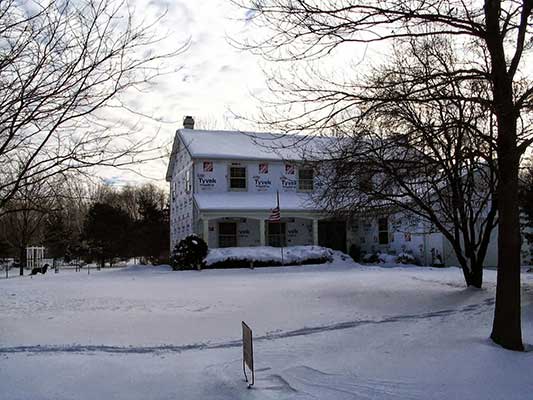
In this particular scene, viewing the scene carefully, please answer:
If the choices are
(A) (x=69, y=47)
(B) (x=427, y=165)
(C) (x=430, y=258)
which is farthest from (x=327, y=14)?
(C) (x=430, y=258)

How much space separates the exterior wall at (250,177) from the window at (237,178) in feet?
0.66

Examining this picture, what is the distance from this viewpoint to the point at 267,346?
8719 mm

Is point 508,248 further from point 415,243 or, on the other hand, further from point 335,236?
point 335,236

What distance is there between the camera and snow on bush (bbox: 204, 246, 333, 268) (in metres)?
27.1

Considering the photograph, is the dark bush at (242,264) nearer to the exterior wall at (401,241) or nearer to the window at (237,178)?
the exterior wall at (401,241)

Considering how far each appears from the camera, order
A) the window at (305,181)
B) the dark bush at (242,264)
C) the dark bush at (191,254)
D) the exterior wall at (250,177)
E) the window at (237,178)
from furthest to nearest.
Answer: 1. the window at (305,181)
2. the window at (237,178)
3. the exterior wall at (250,177)
4. the dark bush at (242,264)
5. the dark bush at (191,254)

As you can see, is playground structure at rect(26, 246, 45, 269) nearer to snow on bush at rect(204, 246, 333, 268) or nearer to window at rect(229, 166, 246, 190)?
window at rect(229, 166, 246, 190)

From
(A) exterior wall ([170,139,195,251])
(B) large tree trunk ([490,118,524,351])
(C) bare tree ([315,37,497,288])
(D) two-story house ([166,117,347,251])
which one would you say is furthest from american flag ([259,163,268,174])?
(B) large tree trunk ([490,118,524,351])

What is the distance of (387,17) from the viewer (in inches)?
303

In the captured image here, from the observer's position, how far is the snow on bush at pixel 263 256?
27125 mm

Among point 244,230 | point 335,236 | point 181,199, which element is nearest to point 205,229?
point 244,230

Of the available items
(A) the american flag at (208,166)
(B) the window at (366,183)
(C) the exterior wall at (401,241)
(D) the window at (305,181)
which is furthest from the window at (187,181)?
(B) the window at (366,183)

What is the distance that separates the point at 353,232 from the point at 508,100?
26628mm

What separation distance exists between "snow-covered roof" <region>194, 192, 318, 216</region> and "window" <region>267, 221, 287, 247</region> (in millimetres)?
1899
